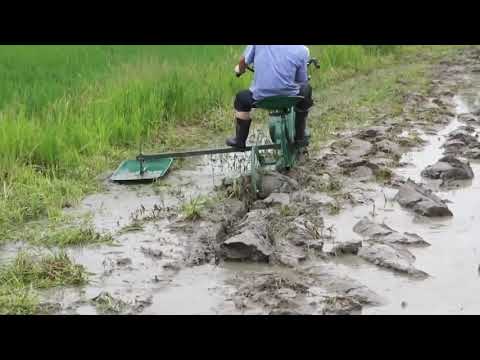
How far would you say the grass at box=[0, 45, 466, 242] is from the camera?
5789 mm

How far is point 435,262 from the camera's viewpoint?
4352 mm

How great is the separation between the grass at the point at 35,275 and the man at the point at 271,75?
2274mm

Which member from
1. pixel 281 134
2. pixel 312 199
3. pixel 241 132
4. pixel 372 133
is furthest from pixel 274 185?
pixel 372 133

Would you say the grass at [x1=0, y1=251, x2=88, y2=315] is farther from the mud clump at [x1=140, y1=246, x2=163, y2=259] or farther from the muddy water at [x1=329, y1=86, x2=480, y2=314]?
the muddy water at [x1=329, y1=86, x2=480, y2=314]

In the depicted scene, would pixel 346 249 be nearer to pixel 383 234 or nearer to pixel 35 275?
pixel 383 234

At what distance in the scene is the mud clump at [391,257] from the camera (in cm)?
416

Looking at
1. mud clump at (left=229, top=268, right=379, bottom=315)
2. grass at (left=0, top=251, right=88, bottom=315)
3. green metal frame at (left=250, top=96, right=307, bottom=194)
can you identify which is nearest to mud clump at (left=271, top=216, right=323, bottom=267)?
mud clump at (left=229, top=268, right=379, bottom=315)

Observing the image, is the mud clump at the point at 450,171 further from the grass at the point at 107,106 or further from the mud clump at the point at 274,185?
the grass at the point at 107,106

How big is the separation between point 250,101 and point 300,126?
0.56 metres

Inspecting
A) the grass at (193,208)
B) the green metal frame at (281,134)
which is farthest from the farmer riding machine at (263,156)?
the grass at (193,208)

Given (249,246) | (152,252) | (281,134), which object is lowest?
(152,252)

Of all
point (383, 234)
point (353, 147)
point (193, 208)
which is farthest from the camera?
point (353, 147)

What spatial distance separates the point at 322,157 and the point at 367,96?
320 cm

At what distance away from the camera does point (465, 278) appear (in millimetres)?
4117
